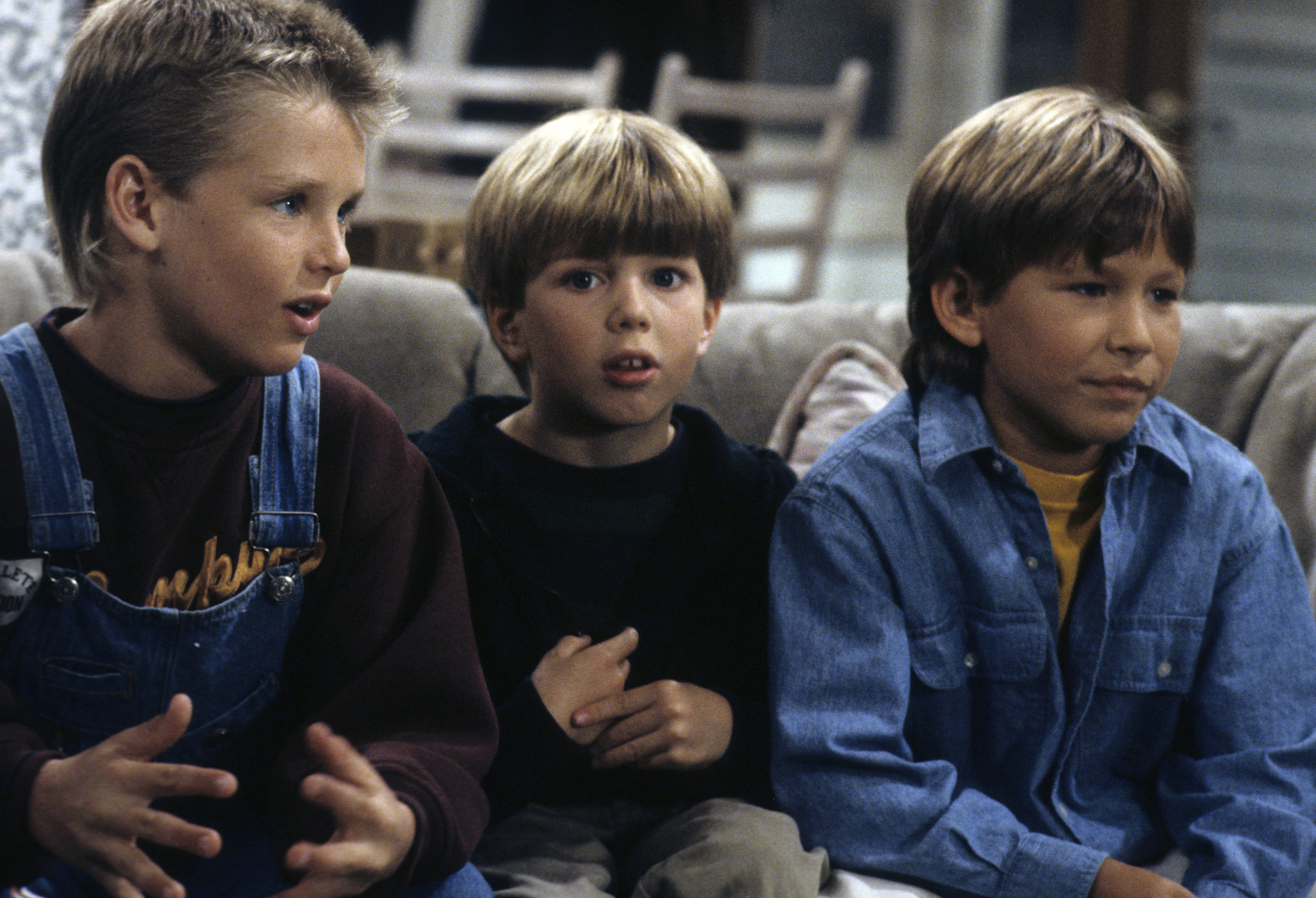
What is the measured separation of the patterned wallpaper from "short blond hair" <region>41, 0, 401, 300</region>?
0.87 meters

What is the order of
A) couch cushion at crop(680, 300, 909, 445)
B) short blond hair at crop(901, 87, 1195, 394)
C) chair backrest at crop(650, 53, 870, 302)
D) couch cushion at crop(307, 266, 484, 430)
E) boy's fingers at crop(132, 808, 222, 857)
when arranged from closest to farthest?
boy's fingers at crop(132, 808, 222, 857), short blond hair at crop(901, 87, 1195, 394), couch cushion at crop(307, 266, 484, 430), couch cushion at crop(680, 300, 909, 445), chair backrest at crop(650, 53, 870, 302)

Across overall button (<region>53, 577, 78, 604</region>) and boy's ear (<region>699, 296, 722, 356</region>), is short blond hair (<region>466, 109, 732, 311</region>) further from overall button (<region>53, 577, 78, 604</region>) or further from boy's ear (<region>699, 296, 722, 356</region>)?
overall button (<region>53, 577, 78, 604</region>)

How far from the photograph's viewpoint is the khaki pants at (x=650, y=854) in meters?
1.07

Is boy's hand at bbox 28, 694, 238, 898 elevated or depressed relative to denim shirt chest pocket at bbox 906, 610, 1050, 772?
elevated

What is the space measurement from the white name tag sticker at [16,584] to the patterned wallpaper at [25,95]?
99 centimetres

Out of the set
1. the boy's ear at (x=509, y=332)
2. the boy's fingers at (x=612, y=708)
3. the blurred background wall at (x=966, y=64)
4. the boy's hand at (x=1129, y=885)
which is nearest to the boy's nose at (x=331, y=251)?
the boy's ear at (x=509, y=332)

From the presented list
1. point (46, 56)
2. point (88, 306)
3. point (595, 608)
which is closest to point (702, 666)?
point (595, 608)

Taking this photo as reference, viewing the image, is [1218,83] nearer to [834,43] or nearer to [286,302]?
[834,43]

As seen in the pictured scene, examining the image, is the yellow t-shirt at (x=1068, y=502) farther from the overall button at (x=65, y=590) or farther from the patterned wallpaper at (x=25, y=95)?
the patterned wallpaper at (x=25, y=95)

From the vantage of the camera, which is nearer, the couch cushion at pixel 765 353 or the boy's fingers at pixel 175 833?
the boy's fingers at pixel 175 833

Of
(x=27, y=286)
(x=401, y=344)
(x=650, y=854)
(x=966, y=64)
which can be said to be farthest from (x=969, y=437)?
(x=966, y=64)

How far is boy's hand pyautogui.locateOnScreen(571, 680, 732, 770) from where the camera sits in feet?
3.79

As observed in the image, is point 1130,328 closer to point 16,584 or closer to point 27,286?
point 16,584

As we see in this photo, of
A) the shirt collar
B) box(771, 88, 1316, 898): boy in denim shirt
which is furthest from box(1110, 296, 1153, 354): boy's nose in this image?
the shirt collar
